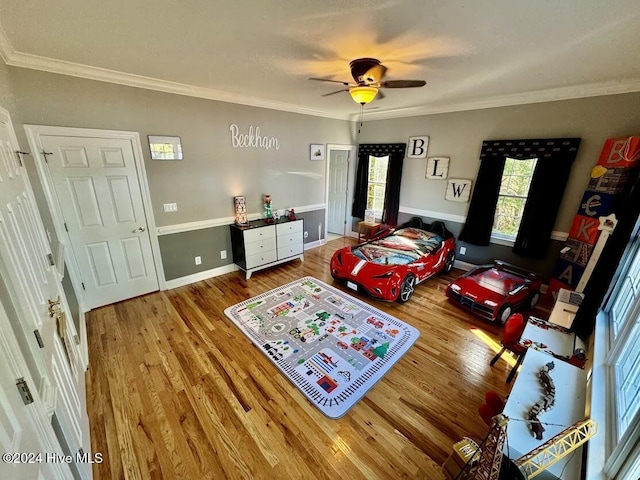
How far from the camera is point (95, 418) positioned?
1817mm

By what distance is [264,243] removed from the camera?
399 cm

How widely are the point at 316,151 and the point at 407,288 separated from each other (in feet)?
9.71

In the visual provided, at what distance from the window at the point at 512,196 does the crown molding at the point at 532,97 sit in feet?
2.42

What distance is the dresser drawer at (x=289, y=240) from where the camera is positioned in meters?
4.20

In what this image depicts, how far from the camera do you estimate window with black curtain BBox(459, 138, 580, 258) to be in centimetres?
320

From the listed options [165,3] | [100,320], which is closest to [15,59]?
[165,3]

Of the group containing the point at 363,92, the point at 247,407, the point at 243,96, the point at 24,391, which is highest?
the point at 243,96

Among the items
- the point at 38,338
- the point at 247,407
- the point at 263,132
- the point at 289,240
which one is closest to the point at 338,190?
the point at 289,240

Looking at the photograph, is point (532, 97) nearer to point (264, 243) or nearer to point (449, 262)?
point (449, 262)

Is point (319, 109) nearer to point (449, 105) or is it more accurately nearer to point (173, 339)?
point (449, 105)

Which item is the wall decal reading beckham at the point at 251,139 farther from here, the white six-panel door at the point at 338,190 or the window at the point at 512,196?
the window at the point at 512,196

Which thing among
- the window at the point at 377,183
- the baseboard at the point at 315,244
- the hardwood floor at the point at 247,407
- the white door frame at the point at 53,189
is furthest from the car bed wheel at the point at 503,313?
the white door frame at the point at 53,189

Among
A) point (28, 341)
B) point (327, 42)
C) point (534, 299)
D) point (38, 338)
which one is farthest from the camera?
point (534, 299)

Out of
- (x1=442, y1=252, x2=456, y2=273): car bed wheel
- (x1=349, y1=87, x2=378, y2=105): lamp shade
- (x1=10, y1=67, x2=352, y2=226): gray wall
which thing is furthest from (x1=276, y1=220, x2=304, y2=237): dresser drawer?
(x1=442, y1=252, x2=456, y2=273): car bed wheel
